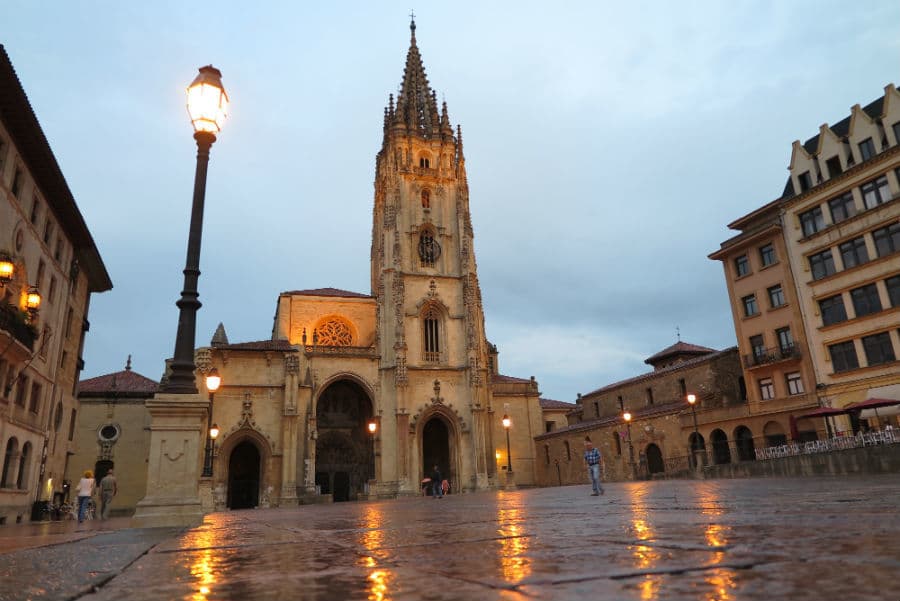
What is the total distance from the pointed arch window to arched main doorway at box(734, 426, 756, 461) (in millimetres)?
23740

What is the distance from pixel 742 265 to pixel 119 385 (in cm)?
3880

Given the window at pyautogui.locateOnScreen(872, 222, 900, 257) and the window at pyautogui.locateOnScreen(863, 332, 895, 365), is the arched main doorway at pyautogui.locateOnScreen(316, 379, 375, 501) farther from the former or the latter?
the window at pyautogui.locateOnScreen(872, 222, 900, 257)

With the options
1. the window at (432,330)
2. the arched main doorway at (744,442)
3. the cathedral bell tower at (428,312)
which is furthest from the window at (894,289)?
the window at (432,330)

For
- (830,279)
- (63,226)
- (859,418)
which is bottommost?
(859,418)

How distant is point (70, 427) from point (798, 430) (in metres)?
36.4

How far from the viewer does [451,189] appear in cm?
4925

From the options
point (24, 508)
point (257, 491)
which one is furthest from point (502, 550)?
point (257, 491)

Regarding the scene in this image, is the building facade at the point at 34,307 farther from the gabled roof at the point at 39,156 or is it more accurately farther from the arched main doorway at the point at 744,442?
the arched main doorway at the point at 744,442

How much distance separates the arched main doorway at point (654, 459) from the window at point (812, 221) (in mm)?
14600

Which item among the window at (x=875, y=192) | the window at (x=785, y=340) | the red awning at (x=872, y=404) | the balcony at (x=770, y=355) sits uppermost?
the window at (x=875, y=192)

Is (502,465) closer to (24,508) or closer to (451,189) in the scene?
(451,189)

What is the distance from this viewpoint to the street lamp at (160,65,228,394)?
353 inches

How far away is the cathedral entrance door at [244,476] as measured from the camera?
3947cm

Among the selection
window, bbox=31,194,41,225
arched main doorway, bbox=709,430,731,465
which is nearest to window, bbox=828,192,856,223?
arched main doorway, bbox=709,430,731,465
